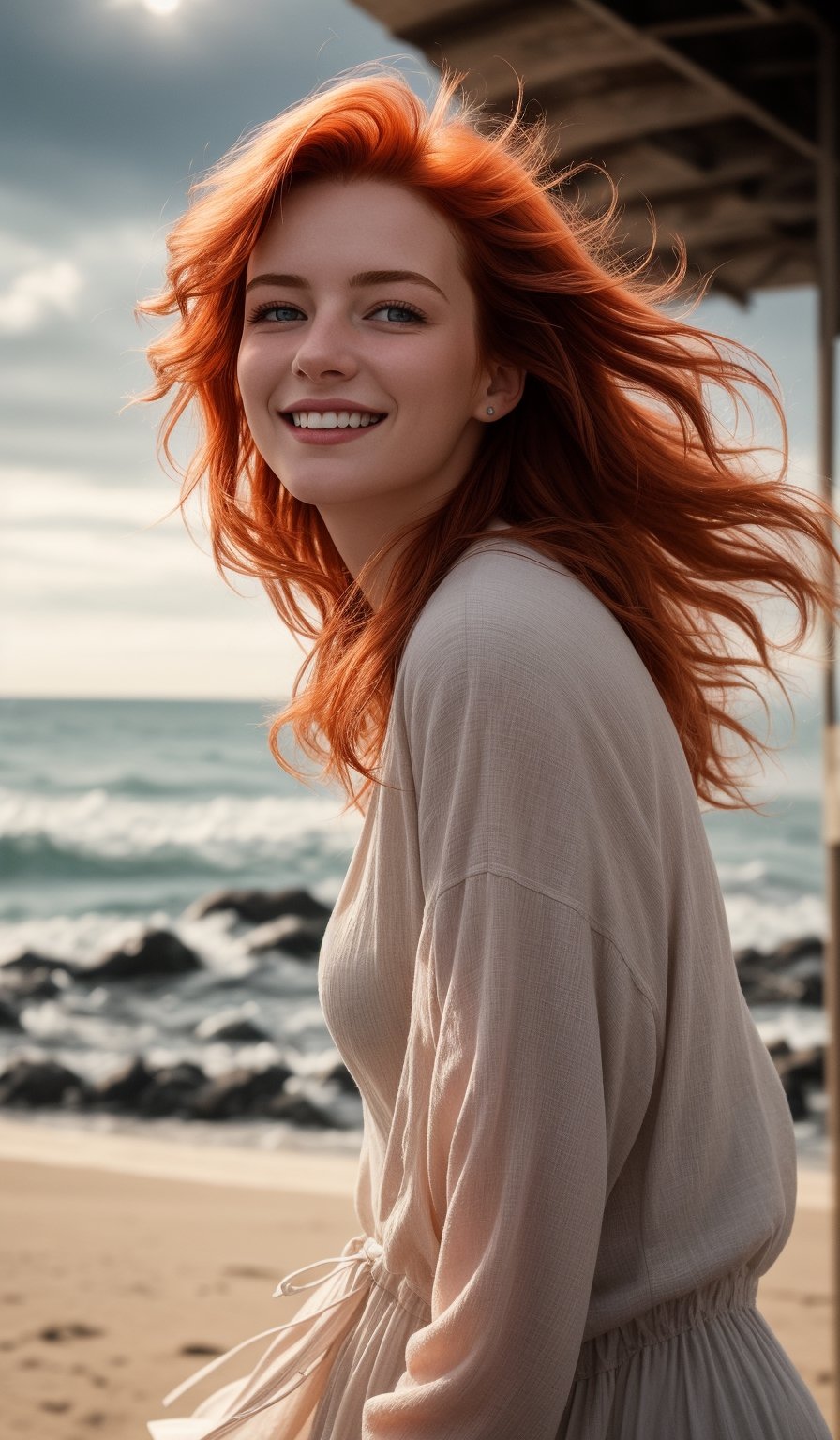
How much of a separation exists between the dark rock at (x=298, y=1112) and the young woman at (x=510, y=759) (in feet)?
22.3

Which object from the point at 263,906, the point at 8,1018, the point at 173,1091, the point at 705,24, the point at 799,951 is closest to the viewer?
the point at 705,24

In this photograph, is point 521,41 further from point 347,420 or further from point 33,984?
point 33,984

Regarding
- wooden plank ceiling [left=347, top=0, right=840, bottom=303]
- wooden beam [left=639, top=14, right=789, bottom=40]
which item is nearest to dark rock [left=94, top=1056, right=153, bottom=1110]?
wooden plank ceiling [left=347, top=0, right=840, bottom=303]

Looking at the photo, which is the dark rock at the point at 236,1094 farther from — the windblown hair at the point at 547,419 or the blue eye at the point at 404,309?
the blue eye at the point at 404,309

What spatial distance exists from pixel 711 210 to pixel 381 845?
2.45 meters

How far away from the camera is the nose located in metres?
1.26

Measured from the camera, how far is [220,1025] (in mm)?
11156

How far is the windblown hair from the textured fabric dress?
128 millimetres

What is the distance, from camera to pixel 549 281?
1.33 m

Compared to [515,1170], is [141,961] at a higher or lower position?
lower

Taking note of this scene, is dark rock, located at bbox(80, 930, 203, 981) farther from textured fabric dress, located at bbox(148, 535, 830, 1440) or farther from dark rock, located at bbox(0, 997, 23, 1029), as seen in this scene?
textured fabric dress, located at bbox(148, 535, 830, 1440)

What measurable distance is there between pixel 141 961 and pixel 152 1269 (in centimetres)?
821

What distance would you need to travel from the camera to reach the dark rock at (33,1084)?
8.12 m

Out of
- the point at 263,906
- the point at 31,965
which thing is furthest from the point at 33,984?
the point at 263,906
